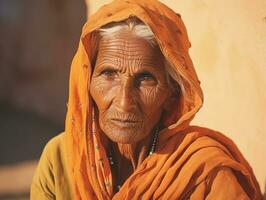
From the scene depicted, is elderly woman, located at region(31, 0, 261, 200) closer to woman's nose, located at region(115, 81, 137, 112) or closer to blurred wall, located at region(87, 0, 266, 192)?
woman's nose, located at region(115, 81, 137, 112)

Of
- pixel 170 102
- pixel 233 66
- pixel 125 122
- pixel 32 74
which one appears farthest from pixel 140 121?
pixel 32 74

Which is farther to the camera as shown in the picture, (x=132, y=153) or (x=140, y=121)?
(x=132, y=153)

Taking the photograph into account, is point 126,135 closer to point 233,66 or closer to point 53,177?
point 53,177

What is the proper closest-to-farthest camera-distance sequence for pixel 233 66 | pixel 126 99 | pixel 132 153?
pixel 126 99, pixel 132 153, pixel 233 66

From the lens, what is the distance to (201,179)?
1949 millimetres

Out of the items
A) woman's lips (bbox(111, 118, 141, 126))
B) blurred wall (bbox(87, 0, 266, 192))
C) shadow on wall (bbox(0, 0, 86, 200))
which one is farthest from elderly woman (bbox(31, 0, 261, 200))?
shadow on wall (bbox(0, 0, 86, 200))

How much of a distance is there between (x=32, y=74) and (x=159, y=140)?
15.3ft

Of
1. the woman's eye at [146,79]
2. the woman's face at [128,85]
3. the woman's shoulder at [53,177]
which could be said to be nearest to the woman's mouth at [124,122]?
the woman's face at [128,85]

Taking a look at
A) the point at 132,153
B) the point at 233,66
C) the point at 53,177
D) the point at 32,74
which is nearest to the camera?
the point at 132,153

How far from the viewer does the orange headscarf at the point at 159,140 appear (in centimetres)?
185

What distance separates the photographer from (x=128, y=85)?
1.86 meters

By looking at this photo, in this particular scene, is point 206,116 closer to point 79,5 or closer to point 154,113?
point 154,113

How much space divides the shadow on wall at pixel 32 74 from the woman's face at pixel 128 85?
2.94 meters

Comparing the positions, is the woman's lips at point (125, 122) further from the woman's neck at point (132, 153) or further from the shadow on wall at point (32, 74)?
the shadow on wall at point (32, 74)
